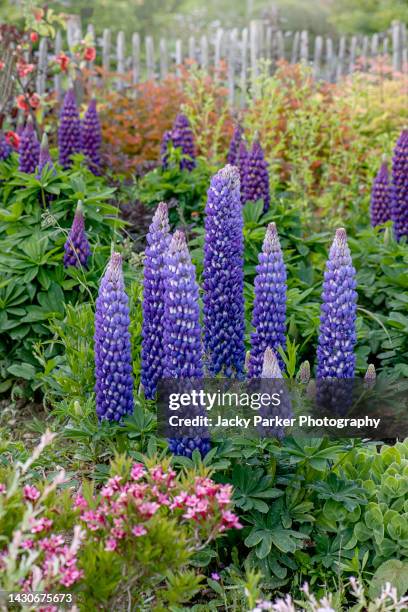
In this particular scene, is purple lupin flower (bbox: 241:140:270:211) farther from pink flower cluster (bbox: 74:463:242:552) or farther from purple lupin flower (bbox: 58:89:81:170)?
pink flower cluster (bbox: 74:463:242:552)

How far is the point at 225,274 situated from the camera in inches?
136

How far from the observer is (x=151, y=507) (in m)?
2.21

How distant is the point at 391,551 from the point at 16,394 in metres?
2.45

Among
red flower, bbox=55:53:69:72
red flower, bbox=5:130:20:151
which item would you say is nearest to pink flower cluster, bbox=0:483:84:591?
red flower, bbox=5:130:20:151

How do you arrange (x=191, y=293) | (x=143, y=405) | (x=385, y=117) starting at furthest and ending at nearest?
1. (x=385, y=117)
2. (x=143, y=405)
3. (x=191, y=293)

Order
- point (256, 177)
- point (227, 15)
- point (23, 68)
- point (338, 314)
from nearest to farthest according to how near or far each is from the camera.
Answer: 1. point (338, 314)
2. point (256, 177)
3. point (23, 68)
4. point (227, 15)

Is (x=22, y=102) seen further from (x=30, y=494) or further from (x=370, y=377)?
(x=30, y=494)

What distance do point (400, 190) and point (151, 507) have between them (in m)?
3.62

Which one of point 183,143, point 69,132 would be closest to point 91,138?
point 69,132

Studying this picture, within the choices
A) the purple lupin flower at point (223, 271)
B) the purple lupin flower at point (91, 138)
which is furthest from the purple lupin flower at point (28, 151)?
the purple lupin flower at point (223, 271)

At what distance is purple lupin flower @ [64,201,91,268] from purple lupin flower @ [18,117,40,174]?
1.09 metres

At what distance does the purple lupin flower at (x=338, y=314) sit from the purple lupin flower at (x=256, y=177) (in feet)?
6.55

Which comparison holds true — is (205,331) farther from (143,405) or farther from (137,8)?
(137,8)

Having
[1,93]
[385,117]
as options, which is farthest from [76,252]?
[385,117]
